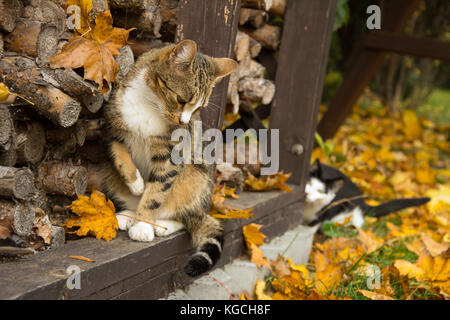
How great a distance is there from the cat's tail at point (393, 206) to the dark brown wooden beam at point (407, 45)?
1.64 m

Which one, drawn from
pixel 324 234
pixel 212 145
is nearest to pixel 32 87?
pixel 212 145

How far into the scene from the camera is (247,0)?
272 cm

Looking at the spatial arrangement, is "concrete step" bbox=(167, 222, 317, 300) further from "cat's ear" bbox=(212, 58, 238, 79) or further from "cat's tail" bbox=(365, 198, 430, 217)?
"cat's ear" bbox=(212, 58, 238, 79)

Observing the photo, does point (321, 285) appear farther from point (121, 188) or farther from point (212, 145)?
point (121, 188)

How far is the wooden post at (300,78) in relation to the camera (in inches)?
115

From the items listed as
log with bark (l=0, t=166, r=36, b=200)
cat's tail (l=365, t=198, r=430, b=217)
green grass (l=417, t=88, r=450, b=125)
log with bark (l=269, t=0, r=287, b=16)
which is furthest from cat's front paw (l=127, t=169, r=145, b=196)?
green grass (l=417, t=88, r=450, b=125)

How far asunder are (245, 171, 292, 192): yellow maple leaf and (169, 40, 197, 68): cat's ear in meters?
1.14

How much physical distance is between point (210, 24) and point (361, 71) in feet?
9.77

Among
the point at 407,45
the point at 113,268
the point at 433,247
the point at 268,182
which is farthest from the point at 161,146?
the point at 407,45

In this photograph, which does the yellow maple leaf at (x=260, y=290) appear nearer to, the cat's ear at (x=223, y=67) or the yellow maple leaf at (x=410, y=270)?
the yellow maple leaf at (x=410, y=270)

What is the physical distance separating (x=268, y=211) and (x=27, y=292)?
167cm

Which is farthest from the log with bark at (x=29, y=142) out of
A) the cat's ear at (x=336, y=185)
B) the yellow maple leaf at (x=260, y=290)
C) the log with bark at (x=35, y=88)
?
the cat's ear at (x=336, y=185)

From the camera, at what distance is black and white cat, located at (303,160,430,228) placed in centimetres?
353

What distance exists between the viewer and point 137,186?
2088 millimetres
